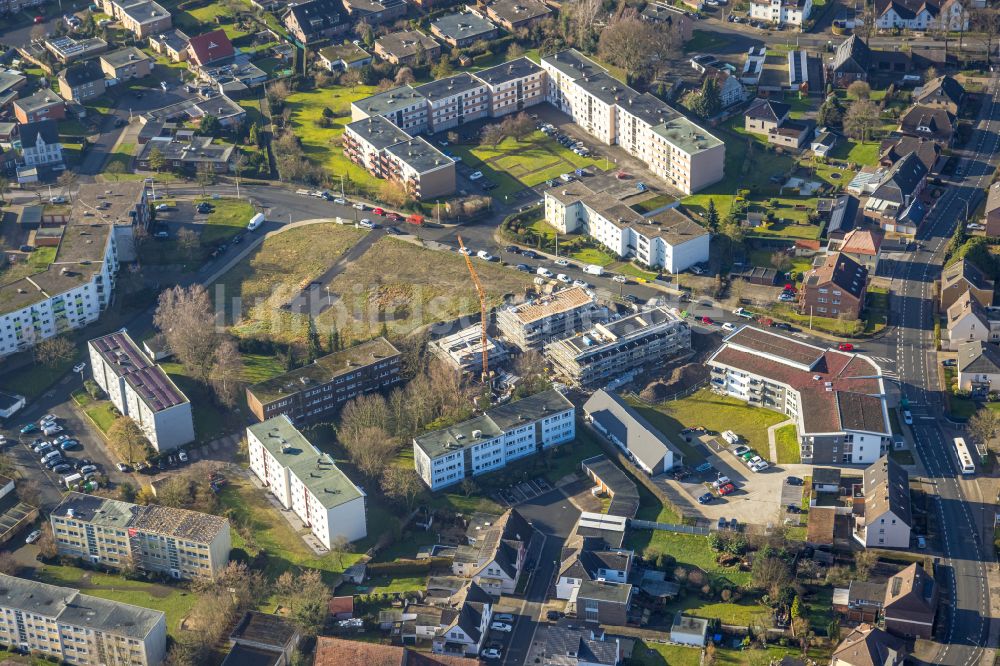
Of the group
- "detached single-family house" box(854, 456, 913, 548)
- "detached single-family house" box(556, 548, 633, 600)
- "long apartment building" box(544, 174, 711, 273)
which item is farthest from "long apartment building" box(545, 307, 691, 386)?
"detached single-family house" box(854, 456, 913, 548)

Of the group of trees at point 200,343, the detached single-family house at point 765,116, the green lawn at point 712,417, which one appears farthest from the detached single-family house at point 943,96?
the group of trees at point 200,343

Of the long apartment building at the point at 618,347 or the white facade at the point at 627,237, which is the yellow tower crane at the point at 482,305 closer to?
the long apartment building at the point at 618,347

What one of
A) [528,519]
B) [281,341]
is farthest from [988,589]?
[281,341]

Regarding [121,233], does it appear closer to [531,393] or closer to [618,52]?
[531,393]

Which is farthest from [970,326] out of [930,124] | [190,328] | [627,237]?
[190,328]

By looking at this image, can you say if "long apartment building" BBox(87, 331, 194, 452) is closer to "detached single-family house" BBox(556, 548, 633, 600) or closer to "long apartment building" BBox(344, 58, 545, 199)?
"detached single-family house" BBox(556, 548, 633, 600)

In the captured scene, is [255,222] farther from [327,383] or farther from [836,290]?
[836,290]
